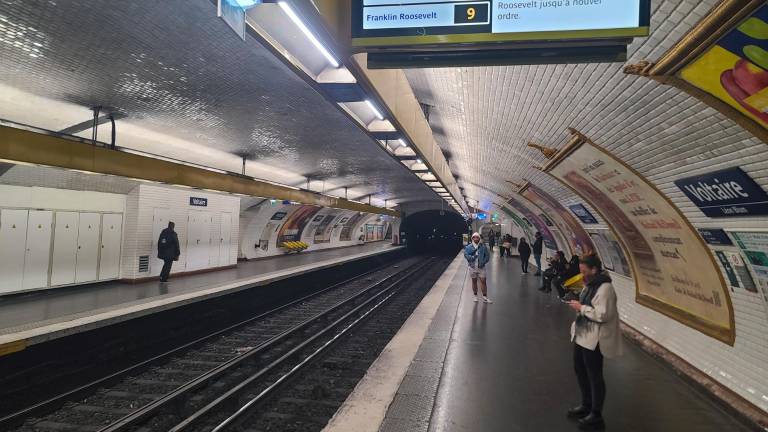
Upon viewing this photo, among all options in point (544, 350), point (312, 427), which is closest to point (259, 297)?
point (312, 427)

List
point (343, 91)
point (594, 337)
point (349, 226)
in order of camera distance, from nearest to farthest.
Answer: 1. point (594, 337)
2. point (343, 91)
3. point (349, 226)

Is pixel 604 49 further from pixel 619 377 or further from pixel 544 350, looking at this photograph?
pixel 544 350

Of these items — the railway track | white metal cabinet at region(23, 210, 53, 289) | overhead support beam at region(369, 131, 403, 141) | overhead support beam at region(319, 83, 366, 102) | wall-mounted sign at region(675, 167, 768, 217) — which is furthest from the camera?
white metal cabinet at region(23, 210, 53, 289)

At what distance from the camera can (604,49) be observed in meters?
2.12

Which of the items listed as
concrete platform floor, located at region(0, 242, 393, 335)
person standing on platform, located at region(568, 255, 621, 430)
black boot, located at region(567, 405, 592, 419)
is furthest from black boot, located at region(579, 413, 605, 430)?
concrete platform floor, located at region(0, 242, 393, 335)

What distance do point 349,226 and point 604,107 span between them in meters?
24.5

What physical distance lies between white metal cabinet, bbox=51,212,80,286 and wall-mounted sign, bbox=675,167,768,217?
9.95 metres

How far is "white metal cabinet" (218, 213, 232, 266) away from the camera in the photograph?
12570 mm

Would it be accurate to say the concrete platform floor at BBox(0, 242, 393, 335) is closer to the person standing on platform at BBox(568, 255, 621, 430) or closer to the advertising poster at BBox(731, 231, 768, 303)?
the person standing on platform at BBox(568, 255, 621, 430)

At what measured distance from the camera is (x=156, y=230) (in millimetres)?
9930

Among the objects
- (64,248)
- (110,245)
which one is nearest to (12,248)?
(64,248)

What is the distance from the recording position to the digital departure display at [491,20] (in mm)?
2053

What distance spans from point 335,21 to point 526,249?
1374cm

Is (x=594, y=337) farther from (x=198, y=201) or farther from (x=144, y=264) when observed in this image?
(x=198, y=201)
